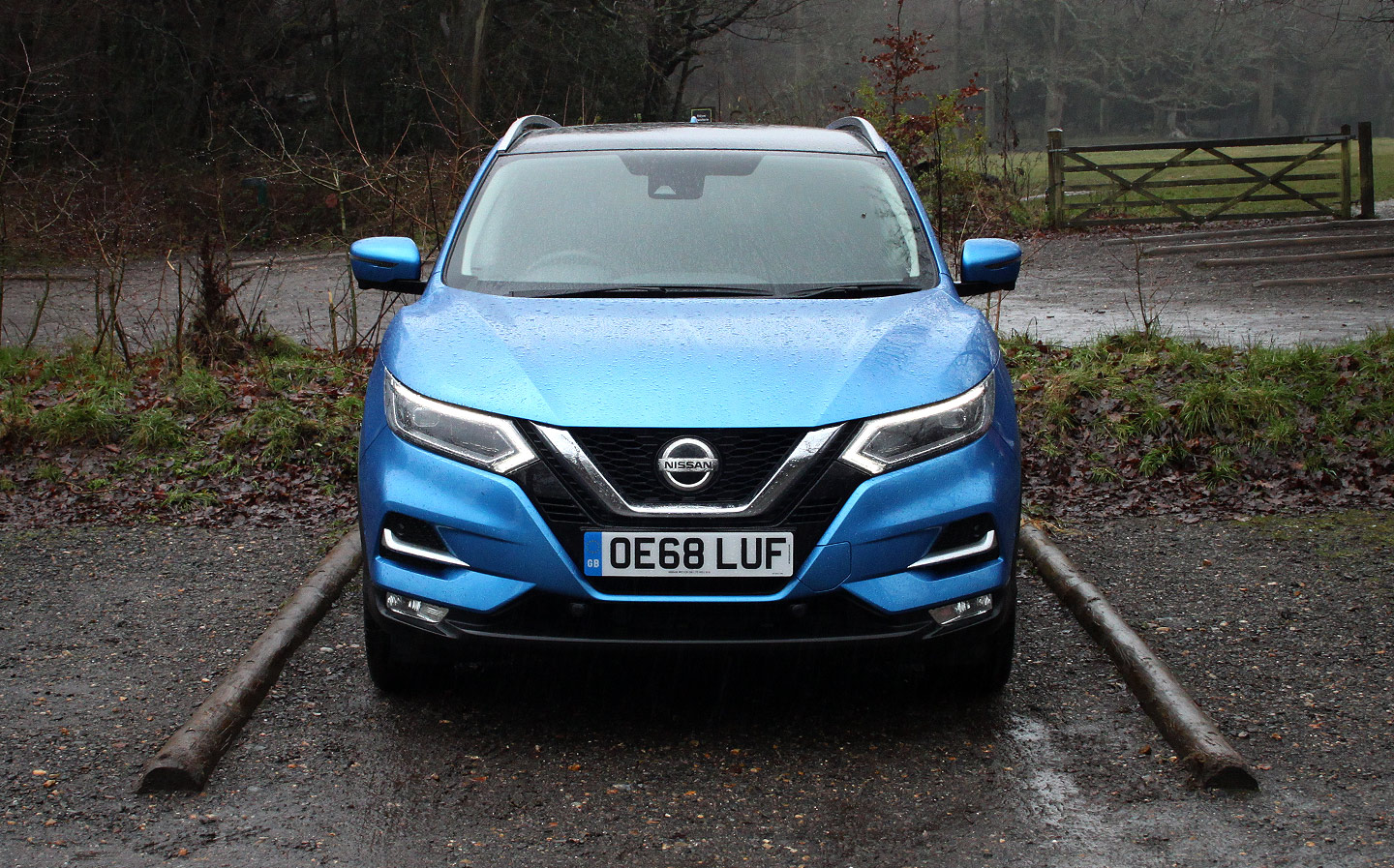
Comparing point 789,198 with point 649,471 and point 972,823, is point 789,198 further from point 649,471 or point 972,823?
point 972,823

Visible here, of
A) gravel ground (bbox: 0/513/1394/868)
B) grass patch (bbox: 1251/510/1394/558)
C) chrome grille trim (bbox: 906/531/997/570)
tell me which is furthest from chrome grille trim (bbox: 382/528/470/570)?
grass patch (bbox: 1251/510/1394/558)

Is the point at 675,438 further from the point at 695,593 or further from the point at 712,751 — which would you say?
the point at 712,751

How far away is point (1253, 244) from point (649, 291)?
603 inches

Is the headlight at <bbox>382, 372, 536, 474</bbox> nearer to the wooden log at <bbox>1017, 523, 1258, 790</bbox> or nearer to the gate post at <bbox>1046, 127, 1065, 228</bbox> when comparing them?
→ the wooden log at <bbox>1017, 523, 1258, 790</bbox>

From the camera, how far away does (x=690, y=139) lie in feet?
17.9

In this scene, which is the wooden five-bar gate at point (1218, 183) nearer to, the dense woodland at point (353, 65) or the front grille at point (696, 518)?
the dense woodland at point (353, 65)

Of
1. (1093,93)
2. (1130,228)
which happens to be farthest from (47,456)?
(1093,93)

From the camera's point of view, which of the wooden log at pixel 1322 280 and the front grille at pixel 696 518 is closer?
the front grille at pixel 696 518

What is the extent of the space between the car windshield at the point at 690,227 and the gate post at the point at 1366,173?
1889 centimetres

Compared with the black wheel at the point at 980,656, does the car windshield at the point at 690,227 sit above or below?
above

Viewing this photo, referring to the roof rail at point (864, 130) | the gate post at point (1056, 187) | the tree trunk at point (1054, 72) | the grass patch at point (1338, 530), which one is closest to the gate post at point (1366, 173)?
the gate post at point (1056, 187)

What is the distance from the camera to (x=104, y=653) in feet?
15.5

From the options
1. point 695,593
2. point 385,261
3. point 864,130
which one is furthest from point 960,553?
point 864,130

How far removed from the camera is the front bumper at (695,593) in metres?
3.54
